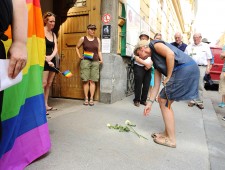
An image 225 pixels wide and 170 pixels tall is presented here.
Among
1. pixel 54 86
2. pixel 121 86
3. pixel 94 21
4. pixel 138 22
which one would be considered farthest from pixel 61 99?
pixel 138 22

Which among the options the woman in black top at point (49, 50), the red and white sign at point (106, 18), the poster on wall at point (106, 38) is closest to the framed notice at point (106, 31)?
the poster on wall at point (106, 38)

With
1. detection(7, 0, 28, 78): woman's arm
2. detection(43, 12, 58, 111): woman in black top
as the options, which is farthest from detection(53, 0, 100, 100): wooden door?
detection(7, 0, 28, 78): woman's arm

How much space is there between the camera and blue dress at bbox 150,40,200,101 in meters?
3.03

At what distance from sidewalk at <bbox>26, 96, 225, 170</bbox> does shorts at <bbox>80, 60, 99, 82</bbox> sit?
78 centimetres

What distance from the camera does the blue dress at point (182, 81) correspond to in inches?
119

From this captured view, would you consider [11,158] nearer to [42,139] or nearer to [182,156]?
[42,139]

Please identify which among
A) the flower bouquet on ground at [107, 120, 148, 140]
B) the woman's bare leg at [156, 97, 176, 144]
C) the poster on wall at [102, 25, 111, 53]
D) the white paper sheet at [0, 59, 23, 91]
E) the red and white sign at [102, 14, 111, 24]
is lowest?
the flower bouquet on ground at [107, 120, 148, 140]

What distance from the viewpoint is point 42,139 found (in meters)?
2.43

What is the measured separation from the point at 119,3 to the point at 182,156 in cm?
414

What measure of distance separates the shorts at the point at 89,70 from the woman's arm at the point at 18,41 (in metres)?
3.80

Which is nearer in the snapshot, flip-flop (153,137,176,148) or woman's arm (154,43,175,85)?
woman's arm (154,43,175,85)

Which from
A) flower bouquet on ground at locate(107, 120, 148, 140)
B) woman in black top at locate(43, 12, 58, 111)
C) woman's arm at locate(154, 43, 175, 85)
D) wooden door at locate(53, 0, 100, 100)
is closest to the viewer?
woman's arm at locate(154, 43, 175, 85)

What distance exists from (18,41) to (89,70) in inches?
154

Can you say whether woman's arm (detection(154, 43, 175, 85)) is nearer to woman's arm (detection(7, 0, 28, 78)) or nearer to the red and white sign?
woman's arm (detection(7, 0, 28, 78))
